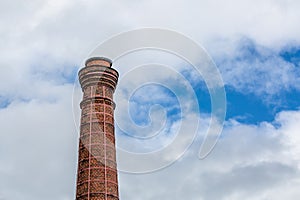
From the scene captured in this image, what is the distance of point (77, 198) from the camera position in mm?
34875

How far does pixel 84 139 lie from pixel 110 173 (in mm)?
3490

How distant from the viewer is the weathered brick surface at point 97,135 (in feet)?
114

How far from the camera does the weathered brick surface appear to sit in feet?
114

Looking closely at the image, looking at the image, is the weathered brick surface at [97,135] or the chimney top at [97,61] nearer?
the weathered brick surface at [97,135]

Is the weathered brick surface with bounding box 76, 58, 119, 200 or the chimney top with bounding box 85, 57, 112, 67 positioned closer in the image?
the weathered brick surface with bounding box 76, 58, 119, 200

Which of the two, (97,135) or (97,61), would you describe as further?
(97,61)

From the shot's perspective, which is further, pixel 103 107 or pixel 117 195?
pixel 103 107

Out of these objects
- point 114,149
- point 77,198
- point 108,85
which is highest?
point 108,85

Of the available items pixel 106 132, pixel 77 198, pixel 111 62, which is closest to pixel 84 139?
pixel 106 132

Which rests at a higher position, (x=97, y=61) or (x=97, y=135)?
(x=97, y=61)

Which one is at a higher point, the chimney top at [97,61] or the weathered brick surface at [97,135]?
the chimney top at [97,61]

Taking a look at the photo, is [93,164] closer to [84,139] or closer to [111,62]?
[84,139]

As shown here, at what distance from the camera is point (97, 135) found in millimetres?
36625

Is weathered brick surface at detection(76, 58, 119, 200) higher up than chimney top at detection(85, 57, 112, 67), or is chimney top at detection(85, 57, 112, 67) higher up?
chimney top at detection(85, 57, 112, 67)
